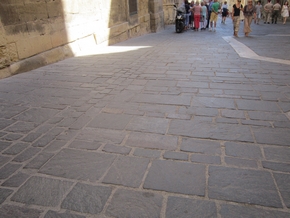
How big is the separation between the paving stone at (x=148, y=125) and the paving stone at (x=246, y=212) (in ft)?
3.83

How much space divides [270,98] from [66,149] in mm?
2948

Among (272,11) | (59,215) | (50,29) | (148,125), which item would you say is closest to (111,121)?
(148,125)

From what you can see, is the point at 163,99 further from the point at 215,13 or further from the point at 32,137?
the point at 215,13

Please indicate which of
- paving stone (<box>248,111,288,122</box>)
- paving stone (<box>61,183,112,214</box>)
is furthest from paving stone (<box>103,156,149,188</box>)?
paving stone (<box>248,111,288,122</box>)

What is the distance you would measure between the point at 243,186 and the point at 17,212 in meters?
1.68

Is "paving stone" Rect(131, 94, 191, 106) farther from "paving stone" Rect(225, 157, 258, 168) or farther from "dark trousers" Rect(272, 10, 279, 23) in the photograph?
"dark trousers" Rect(272, 10, 279, 23)

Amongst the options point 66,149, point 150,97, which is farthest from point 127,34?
point 66,149

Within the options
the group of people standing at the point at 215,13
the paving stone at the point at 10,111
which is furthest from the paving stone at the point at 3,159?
the group of people standing at the point at 215,13

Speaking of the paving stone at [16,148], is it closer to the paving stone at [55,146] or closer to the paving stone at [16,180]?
the paving stone at [55,146]

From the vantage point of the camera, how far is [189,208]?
1634 millimetres

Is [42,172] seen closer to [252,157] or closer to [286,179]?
[252,157]

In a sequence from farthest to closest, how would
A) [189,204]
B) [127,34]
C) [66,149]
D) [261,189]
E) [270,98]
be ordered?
[127,34] < [270,98] < [66,149] < [261,189] < [189,204]

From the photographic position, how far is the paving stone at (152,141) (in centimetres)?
238

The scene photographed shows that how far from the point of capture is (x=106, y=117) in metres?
3.04
